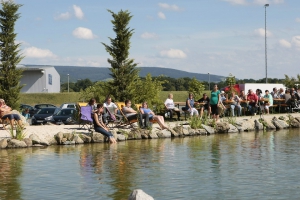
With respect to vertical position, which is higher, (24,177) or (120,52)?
(120,52)

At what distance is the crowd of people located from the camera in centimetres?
Result: 2550

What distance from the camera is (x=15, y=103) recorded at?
3034cm

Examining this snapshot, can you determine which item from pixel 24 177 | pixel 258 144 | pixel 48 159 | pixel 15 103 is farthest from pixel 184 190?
pixel 15 103

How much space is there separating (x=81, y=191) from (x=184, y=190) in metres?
1.79

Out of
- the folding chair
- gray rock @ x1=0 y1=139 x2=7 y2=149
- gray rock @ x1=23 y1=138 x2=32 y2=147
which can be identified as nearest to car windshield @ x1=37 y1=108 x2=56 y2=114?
the folding chair

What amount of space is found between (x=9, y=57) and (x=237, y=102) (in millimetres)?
10871

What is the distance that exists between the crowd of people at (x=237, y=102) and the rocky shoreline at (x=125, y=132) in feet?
4.20

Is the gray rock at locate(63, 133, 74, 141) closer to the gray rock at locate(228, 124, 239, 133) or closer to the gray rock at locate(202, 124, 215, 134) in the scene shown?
the gray rock at locate(202, 124, 215, 134)

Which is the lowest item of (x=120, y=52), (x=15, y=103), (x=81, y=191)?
(x=81, y=191)

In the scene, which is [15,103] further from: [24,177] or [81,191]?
[81,191]

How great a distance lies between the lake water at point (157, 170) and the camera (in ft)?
36.7

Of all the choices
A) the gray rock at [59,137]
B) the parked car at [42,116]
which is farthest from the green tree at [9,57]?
the gray rock at [59,137]

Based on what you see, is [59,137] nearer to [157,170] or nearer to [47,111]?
[157,170]

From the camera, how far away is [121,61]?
31484 millimetres
